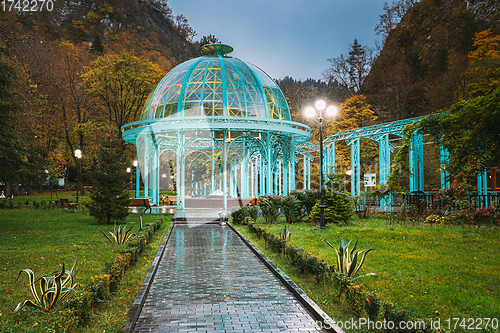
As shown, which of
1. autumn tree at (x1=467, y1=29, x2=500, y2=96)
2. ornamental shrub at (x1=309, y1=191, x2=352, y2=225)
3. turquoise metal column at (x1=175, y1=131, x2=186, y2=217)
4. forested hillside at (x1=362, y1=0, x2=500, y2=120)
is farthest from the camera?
forested hillside at (x1=362, y1=0, x2=500, y2=120)

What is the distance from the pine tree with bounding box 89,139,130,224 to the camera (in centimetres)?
1647

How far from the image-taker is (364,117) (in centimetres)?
3984

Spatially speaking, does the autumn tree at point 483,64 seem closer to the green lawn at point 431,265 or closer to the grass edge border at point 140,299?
the green lawn at point 431,265

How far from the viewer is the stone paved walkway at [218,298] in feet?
17.0

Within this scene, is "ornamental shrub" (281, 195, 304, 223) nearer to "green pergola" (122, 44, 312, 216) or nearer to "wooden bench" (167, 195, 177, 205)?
"green pergola" (122, 44, 312, 216)

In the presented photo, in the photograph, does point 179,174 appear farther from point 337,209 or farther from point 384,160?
point 384,160

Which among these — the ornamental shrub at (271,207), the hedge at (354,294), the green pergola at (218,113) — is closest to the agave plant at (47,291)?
the hedge at (354,294)

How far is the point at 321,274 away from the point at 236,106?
15987mm

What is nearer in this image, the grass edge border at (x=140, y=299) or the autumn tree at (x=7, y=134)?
the grass edge border at (x=140, y=299)

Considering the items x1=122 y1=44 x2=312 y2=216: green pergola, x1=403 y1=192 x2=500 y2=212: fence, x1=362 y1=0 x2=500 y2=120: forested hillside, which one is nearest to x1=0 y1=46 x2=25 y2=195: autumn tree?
x1=122 y1=44 x2=312 y2=216: green pergola

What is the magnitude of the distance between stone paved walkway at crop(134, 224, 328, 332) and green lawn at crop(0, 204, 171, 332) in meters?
0.49

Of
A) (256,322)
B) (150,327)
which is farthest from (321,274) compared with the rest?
(150,327)

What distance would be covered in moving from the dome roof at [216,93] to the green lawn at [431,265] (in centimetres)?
1104

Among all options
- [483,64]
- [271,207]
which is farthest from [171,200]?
[483,64]
